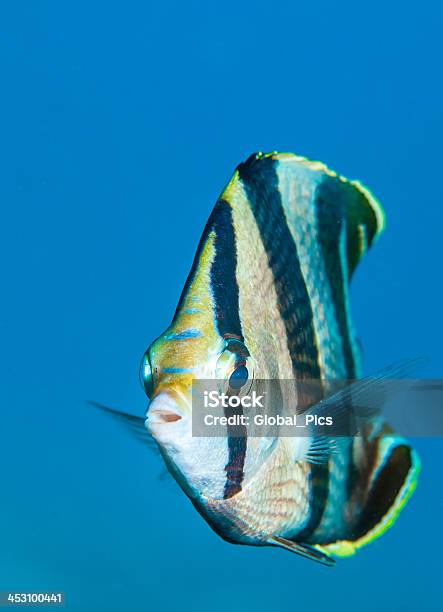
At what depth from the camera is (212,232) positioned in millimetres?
1229

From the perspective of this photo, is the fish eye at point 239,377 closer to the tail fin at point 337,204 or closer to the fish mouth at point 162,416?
the fish mouth at point 162,416

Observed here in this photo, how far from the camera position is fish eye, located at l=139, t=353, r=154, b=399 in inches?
45.6

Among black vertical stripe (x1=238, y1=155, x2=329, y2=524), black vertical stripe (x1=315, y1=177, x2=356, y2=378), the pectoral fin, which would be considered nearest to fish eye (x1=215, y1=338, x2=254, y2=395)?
black vertical stripe (x1=238, y1=155, x2=329, y2=524)

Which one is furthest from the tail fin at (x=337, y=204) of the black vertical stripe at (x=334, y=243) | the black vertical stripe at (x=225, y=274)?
the black vertical stripe at (x=225, y=274)

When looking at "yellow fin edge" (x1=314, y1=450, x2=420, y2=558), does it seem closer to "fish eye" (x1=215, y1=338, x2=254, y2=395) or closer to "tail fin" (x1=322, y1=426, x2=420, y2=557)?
"tail fin" (x1=322, y1=426, x2=420, y2=557)

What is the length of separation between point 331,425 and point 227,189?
0.59 meters

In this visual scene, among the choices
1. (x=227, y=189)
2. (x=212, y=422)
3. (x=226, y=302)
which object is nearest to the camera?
(x=212, y=422)

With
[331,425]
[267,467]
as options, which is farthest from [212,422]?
[331,425]

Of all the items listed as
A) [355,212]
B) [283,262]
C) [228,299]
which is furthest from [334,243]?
[228,299]

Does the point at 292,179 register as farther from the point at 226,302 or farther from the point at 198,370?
the point at 198,370

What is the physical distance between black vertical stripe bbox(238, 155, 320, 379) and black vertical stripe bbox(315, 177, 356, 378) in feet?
0.47

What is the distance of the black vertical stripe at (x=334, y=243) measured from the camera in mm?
1580

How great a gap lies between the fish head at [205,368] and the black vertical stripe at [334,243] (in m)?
0.42

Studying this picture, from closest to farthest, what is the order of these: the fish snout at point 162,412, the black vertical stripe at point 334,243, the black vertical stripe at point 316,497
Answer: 1. the fish snout at point 162,412
2. the black vertical stripe at point 316,497
3. the black vertical stripe at point 334,243
